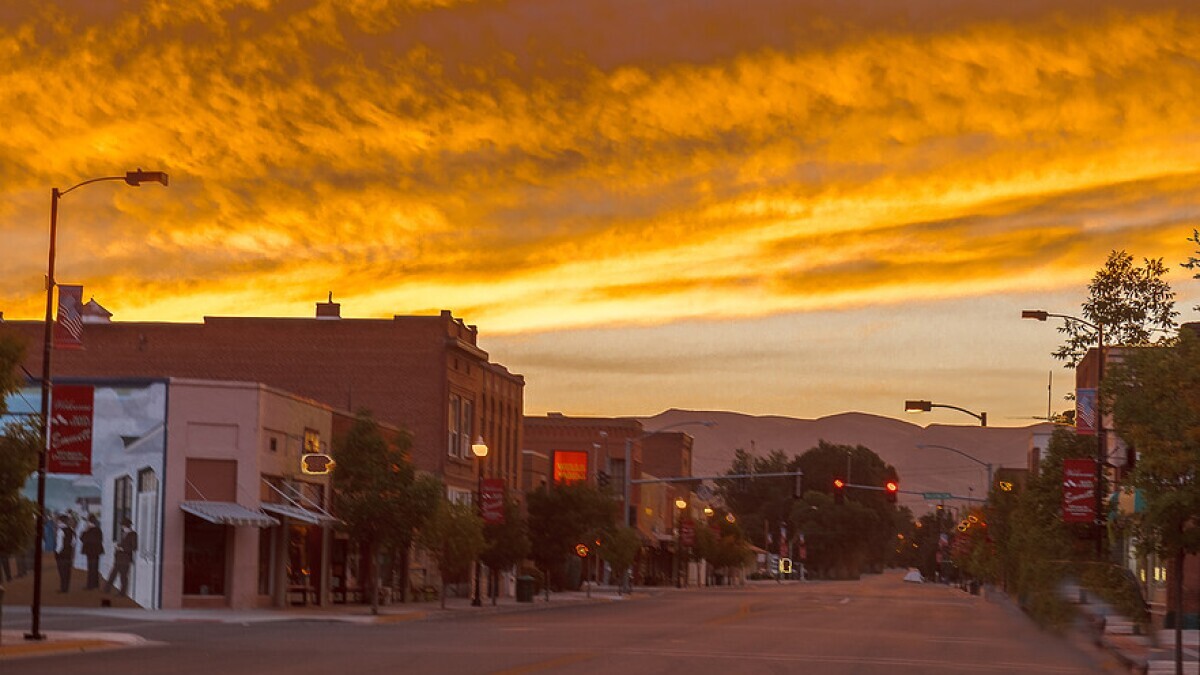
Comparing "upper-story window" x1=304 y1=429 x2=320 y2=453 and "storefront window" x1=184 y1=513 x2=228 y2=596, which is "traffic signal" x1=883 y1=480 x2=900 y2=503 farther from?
"storefront window" x1=184 y1=513 x2=228 y2=596

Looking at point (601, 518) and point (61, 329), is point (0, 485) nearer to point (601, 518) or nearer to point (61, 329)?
point (61, 329)

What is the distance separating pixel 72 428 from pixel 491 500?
28785 mm

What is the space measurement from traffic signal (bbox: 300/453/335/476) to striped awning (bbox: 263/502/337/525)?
1.32 metres

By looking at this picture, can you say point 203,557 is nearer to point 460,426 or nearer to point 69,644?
point 69,644

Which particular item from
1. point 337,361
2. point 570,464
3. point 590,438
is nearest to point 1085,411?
point 337,361

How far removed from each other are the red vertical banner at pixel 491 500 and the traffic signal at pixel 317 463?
977cm

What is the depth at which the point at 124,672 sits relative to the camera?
83.1 feet

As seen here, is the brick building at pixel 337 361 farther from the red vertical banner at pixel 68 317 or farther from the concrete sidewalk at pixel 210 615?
the red vertical banner at pixel 68 317

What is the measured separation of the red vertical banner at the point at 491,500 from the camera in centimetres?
6406

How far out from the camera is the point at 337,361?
245 feet

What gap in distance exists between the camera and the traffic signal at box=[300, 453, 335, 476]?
2164 inches

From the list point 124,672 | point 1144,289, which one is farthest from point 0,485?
point 1144,289

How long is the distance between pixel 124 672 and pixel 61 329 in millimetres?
12359

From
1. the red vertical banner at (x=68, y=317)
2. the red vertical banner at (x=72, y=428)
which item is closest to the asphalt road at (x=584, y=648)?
the red vertical banner at (x=72, y=428)
